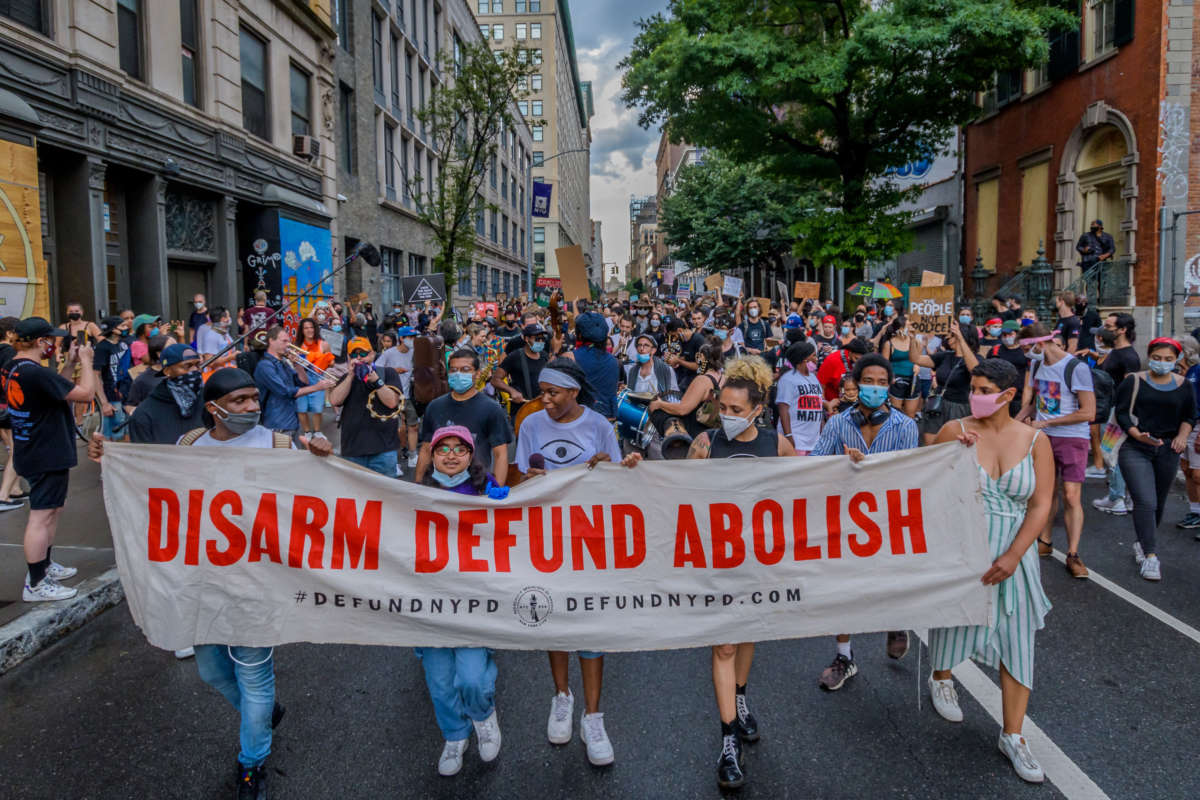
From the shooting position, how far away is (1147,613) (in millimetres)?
5180

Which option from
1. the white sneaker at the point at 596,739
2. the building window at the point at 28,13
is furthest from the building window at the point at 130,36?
the white sneaker at the point at 596,739

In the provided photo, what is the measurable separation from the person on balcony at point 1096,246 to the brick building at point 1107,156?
331 mm

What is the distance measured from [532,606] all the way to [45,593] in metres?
3.62

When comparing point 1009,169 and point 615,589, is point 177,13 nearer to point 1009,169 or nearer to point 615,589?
point 615,589

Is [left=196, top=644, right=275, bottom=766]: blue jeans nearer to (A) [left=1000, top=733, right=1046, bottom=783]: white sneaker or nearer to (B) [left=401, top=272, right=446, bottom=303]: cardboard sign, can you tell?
(A) [left=1000, top=733, right=1046, bottom=783]: white sneaker

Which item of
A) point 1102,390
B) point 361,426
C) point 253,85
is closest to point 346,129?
point 253,85

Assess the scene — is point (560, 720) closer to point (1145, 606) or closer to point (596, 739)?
point (596, 739)

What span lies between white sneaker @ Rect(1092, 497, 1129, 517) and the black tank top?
216 inches

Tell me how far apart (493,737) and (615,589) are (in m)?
0.85

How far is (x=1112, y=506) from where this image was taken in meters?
7.75

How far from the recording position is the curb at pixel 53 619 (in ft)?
15.0

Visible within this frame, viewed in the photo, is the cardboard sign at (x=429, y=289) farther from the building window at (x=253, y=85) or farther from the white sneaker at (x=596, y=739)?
the white sneaker at (x=596, y=739)

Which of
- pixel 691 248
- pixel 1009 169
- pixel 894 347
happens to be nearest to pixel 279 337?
pixel 894 347

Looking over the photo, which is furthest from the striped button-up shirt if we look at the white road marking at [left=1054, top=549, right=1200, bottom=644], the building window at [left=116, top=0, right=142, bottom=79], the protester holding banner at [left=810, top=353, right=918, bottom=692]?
the building window at [left=116, top=0, right=142, bottom=79]
